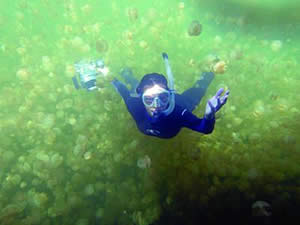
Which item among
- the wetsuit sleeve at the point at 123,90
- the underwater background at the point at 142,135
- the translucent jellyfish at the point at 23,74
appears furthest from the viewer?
the translucent jellyfish at the point at 23,74

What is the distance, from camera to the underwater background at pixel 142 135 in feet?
14.3

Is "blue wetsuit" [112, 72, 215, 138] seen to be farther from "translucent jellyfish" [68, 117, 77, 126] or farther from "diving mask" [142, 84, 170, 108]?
"translucent jellyfish" [68, 117, 77, 126]

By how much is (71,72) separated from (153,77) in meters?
4.08

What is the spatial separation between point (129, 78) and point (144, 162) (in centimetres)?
298

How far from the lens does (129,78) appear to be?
264 inches

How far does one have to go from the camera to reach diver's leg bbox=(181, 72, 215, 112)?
225 inches

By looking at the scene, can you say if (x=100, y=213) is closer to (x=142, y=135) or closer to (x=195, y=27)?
(x=142, y=135)

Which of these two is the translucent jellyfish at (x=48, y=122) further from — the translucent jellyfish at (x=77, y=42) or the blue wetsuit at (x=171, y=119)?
the translucent jellyfish at (x=77, y=42)

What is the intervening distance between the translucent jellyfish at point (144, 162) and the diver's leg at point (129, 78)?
2427 millimetres

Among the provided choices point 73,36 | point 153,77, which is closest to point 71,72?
point 73,36

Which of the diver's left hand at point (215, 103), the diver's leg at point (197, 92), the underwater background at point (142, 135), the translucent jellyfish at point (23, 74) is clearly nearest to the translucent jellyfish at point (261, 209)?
the underwater background at point (142, 135)

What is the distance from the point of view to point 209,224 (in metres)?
4.09

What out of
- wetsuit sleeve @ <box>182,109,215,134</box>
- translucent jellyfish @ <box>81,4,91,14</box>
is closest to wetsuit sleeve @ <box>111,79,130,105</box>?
wetsuit sleeve @ <box>182,109,215,134</box>

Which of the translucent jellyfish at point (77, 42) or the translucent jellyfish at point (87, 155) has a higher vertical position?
the translucent jellyfish at point (77, 42)
